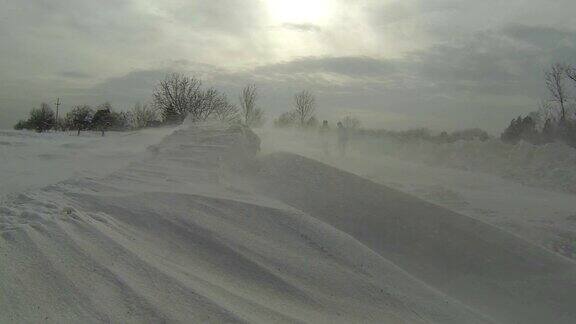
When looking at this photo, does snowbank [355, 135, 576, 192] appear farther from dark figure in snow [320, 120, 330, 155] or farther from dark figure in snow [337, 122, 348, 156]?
dark figure in snow [337, 122, 348, 156]

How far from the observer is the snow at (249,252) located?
13.4ft

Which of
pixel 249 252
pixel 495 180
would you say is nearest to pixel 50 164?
pixel 249 252

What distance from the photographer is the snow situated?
409cm

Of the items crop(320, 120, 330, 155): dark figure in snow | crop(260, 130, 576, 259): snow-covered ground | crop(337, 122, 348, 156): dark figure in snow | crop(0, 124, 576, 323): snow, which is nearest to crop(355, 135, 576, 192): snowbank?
crop(260, 130, 576, 259): snow-covered ground

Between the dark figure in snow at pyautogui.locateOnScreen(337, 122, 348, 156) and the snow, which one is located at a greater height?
the dark figure in snow at pyautogui.locateOnScreen(337, 122, 348, 156)

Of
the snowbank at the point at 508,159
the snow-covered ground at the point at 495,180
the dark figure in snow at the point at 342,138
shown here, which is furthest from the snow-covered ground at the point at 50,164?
the snowbank at the point at 508,159

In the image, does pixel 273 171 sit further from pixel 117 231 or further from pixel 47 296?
pixel 47 296

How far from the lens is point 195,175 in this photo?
8742 millimetres

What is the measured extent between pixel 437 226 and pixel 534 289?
6.20 ft

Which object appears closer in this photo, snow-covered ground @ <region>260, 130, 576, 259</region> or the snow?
the snow

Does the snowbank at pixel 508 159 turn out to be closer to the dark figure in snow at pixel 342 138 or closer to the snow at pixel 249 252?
the dark figure in snow at pixel 342 138

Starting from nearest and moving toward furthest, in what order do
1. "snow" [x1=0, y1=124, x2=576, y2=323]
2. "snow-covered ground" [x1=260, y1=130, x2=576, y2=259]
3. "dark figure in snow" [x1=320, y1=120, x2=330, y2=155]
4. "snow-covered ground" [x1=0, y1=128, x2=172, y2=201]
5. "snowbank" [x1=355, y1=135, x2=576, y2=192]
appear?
"snow" [x1=0, y1=124, x2=576, y2=323] → "snow-covered ground" [x1=0, y1=128, x2=172, y2=201] → "snow-covered ground" [x1=260, y1=130, x2=576, y2=259] → "snowbank" [x1=355, y1=135, x2=576, y2=192] → "dark figure in snow" [x1=320, y1=120, x2=330, y2=155]

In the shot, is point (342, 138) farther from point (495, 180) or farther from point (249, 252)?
point (249, 252)

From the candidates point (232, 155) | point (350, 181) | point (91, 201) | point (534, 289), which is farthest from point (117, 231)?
point (534, 289)
